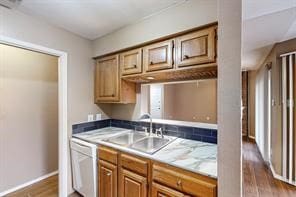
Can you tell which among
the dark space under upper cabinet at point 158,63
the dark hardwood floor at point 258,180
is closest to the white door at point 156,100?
the dark space under upper cabinet at point 158,63

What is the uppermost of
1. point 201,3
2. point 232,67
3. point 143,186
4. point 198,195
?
point 201,3

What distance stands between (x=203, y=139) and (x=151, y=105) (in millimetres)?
873

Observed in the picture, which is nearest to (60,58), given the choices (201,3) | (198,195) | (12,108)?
(12,108)

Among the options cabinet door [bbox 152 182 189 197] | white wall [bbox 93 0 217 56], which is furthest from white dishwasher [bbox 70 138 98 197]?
white wall [bbox 93 0 217 56]

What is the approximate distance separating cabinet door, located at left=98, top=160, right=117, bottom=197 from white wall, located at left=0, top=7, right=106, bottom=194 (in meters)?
0.67

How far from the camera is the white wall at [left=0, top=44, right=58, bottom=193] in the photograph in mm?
2266

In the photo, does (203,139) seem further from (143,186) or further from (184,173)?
(143,186)

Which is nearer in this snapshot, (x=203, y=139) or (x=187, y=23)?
(x=187, y=23)

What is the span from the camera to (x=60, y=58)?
2.19 m

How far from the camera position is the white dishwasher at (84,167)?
6.22 ft

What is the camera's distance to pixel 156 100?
2.31 m

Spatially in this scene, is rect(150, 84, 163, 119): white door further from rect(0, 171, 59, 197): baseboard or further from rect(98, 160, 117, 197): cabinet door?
rect(0, 171, 59, 197): baseboard

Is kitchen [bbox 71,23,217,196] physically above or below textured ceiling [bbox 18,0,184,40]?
below

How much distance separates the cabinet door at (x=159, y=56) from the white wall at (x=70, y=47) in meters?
1.08
